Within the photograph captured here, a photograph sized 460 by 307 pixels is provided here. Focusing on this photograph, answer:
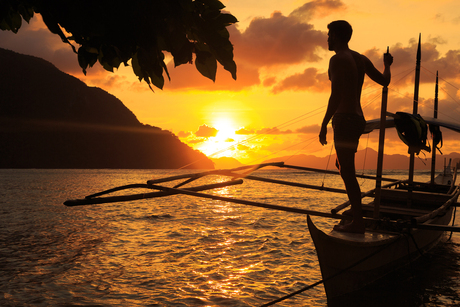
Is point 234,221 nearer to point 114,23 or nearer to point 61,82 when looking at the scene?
point 114,23

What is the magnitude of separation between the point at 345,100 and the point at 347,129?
40 centimetres

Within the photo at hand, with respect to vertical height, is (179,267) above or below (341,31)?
below

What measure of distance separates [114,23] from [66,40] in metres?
0.52

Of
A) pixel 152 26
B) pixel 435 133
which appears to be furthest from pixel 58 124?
pixel 152 26

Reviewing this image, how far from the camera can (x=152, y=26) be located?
1993 mm

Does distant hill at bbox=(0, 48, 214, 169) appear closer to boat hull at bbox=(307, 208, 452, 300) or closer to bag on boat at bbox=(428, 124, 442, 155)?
bag on boat at bbox=(428, 124, 442, 155)

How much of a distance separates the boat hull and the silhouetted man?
651mm

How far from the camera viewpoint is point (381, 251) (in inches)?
240

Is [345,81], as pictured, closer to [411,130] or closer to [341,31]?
[341,31]

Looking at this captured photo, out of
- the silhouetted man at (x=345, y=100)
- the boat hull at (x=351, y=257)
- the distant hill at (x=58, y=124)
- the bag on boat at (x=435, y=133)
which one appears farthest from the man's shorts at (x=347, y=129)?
the distant hill at (x=58, y=124)

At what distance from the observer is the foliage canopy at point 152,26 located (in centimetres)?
194

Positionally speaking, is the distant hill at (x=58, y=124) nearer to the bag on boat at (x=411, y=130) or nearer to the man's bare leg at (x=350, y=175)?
the bag on boat at (x=411, y=130)

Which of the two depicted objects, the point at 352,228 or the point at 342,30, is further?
the point at 352,228

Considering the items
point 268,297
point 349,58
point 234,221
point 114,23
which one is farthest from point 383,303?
point 234,221
